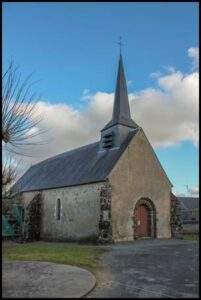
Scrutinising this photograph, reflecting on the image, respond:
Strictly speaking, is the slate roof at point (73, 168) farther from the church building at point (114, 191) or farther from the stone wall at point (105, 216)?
the stone wall at point (105, 216)

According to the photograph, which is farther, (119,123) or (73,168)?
(73,168)

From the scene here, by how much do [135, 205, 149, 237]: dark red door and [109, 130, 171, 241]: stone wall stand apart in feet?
1.98

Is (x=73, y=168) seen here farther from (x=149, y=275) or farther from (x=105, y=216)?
(x=149, y=275)

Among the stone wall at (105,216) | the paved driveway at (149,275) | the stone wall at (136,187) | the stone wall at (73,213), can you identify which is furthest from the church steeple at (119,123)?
the paved driveway at (149,275)

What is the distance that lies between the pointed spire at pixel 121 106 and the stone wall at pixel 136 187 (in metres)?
1.46

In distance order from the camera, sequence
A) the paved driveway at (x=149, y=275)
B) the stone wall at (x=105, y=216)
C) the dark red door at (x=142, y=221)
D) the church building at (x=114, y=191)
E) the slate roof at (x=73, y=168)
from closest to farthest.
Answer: the paved driveway at (x=149, y=275) → the stone wall at (x=105, y=216) → the church building at (x=114, y=191) → the dark red door at (x=142, y=221) → the slate roof at (x=73, y=168)

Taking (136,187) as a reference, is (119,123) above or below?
above

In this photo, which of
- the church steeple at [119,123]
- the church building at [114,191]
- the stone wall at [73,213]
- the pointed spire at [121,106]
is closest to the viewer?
the church building at [114,191]

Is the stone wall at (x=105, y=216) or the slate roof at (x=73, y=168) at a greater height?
the slate roof at (x=73, y=168)

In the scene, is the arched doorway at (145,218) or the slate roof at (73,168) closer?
the arched doorway at (145,218)

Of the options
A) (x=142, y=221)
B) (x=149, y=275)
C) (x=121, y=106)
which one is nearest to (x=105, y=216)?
(x=142, y=221)

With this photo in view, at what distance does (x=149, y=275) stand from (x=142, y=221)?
1284cm

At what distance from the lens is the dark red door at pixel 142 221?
73.5 feet

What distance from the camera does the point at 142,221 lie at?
75.0 feet
